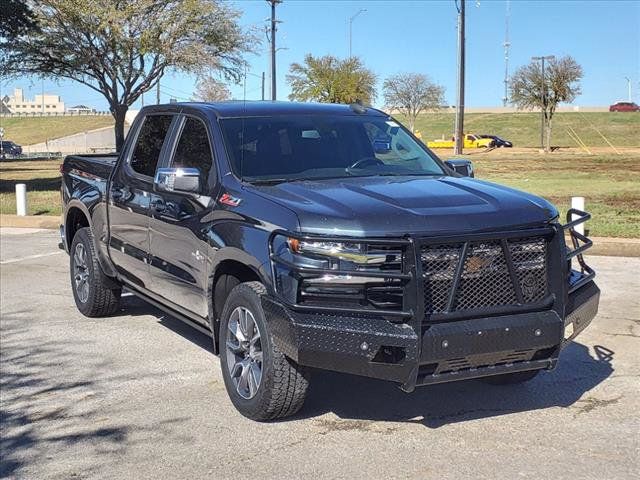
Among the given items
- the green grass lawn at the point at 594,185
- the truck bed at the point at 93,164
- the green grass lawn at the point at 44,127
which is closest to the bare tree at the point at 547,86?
the green grass lawn at the point at 594,185

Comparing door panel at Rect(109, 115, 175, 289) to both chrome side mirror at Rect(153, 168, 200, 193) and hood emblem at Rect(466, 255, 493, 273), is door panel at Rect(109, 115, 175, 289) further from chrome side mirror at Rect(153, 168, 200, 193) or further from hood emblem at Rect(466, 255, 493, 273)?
hood emblem at Rect(466, 255, 493, 273)

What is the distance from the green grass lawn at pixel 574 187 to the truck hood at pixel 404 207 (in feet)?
23.3

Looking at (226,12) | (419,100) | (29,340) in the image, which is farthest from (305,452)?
(419,100)

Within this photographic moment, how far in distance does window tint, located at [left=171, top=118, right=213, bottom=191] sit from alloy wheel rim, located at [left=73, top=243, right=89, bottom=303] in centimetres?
208

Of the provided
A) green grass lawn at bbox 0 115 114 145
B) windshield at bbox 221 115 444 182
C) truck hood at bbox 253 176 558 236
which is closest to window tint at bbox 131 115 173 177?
windshield at bbox 221 115 444 182

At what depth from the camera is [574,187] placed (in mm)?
19219

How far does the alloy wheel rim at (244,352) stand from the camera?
4.67 metres

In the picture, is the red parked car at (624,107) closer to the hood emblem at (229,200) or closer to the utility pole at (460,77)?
the utility pole at (460,77)

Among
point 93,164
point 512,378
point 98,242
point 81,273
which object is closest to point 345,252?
point 512,378

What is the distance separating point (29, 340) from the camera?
689 cm

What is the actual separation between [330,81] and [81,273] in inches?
2019

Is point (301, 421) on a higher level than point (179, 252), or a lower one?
lower

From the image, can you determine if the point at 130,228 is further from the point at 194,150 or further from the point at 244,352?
the point at 244,352

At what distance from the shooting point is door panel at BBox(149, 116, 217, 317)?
5262 millimetres
